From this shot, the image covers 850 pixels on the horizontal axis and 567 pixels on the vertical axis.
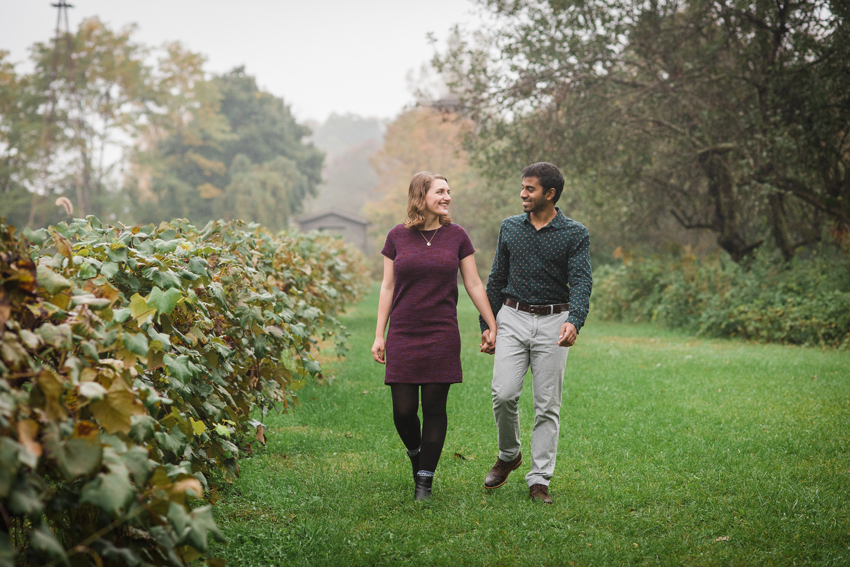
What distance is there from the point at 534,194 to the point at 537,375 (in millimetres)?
1101

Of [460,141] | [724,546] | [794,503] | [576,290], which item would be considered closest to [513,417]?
[576,290]

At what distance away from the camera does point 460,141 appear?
15.2 meters

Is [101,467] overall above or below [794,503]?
above

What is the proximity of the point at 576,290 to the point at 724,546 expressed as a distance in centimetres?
155

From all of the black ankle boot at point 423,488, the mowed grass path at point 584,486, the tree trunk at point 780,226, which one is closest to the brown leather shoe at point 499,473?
the mowed grass path at point 584,486

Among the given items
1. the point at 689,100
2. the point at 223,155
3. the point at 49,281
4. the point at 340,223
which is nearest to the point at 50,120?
the point at 223,155

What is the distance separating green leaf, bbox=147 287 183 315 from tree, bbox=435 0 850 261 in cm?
1132

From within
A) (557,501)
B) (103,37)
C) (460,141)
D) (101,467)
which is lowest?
(557,501)

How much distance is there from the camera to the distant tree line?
40344mm

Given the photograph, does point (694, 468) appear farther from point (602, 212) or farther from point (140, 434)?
point (602, 212)

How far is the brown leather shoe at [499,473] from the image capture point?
432cm

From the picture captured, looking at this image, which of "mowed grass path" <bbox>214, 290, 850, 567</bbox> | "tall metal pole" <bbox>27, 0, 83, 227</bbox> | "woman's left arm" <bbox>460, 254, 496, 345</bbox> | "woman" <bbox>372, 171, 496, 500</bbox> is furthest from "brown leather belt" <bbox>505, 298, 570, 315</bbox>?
"tall metal pole" <bbox>27, 0, 83, 227</bbox>

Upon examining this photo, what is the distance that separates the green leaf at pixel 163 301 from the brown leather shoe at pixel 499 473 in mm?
2583

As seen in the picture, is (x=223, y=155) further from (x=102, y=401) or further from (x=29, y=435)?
(x=29, y=435)
